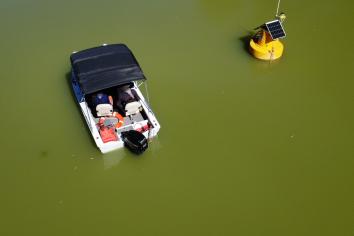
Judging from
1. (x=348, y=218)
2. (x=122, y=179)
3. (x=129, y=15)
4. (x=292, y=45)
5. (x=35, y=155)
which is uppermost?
(x=129, y=15)

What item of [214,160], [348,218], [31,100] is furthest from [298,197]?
[31,100]

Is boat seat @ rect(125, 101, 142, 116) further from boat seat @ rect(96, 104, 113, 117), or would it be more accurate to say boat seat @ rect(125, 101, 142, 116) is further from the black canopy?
the black canopy

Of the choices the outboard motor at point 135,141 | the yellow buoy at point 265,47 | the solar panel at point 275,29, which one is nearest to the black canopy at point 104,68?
the outboard motor at point 135,141

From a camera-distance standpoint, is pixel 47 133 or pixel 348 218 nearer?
pixel 348 218

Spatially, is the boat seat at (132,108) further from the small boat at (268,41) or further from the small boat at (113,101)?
the small boat at (268,41)

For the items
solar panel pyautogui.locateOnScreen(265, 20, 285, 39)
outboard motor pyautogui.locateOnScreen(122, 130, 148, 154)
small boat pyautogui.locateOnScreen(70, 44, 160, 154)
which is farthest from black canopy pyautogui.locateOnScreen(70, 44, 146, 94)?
solar panel pyautogui.locateOnScreen(265, 20, 285, 39)

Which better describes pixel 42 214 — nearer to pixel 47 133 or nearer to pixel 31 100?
pixel 47 133

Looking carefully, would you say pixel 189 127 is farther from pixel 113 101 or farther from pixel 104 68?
pixel 104 68

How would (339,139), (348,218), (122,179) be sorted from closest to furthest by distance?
(348,218) → (122,179) → (339,139)
